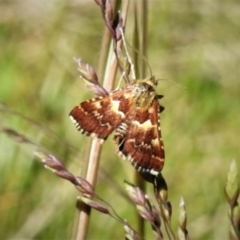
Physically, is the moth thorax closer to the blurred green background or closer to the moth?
the moth

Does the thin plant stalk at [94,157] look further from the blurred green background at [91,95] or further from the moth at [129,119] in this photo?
the blurred green background at [91,95]

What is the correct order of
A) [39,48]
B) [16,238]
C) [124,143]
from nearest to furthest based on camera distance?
[124,143]
[16,238]
[39,48]

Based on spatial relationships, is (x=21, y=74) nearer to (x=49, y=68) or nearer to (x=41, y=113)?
(x=49, y=68)

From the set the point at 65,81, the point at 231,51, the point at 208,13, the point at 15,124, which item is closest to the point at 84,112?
the point at 15,124

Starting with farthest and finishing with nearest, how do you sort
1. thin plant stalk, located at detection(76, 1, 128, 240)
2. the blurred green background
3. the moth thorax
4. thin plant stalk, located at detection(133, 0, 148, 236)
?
the blurred green background → the moth thorax → thin plant stalk, located at detection(133, 0, 148, 236) → thin plant stalk, located at detection(76, 1, 128, 240)

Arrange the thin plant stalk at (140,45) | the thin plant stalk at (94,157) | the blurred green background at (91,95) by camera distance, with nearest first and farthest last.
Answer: the thin plant stalk at (94,157), the thin plant stalk at (140,45), the blurred green background at (91,95)

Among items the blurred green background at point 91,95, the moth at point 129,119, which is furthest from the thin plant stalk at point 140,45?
the blurred green background at point 91,95

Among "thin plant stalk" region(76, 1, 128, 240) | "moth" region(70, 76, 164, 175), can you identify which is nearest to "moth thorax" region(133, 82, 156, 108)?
"moth" region(70, 76, 164, 175)
